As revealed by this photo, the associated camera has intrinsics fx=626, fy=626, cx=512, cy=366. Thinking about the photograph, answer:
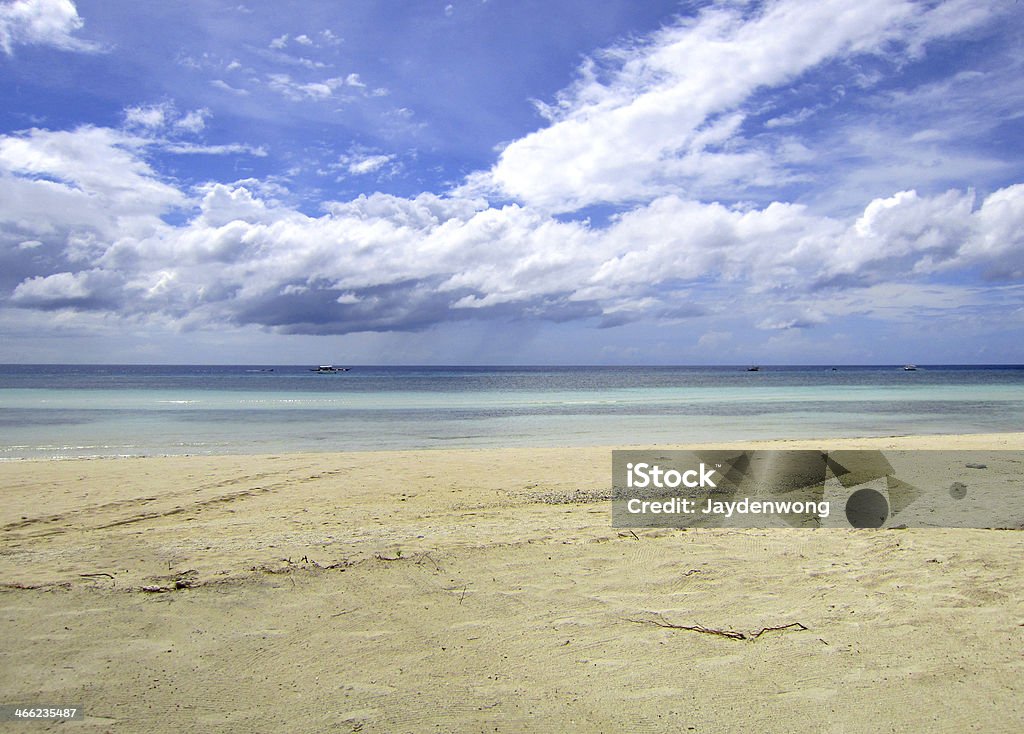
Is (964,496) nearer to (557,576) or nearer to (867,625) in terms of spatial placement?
(867,625)

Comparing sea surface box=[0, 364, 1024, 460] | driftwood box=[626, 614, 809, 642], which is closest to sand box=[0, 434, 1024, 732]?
driftwood box=[626, 614, 809, 642]

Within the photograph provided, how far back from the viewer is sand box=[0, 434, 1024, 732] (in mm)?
3527

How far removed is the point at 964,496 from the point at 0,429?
2817 centimetres

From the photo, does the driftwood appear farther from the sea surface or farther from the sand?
the sea surface

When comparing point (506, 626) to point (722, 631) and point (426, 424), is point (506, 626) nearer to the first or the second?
point (722, 631)

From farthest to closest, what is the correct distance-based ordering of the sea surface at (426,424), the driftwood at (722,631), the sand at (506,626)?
the sea surface at (426,424) < the driftwood at (722,631) < the sand at (506,626)

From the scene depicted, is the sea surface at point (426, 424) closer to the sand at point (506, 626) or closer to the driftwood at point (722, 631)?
the sand at point (506, 626)

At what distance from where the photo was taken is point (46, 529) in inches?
297

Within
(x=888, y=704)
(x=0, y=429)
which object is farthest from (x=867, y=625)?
(x=0, y=429)

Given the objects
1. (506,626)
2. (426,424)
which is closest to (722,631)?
(506,626)

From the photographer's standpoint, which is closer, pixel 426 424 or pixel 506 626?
pixel 506 626

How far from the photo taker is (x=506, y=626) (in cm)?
453

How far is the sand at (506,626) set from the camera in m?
3.53

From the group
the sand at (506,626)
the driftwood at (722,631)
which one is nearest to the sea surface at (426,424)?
the sand at (506,626)
